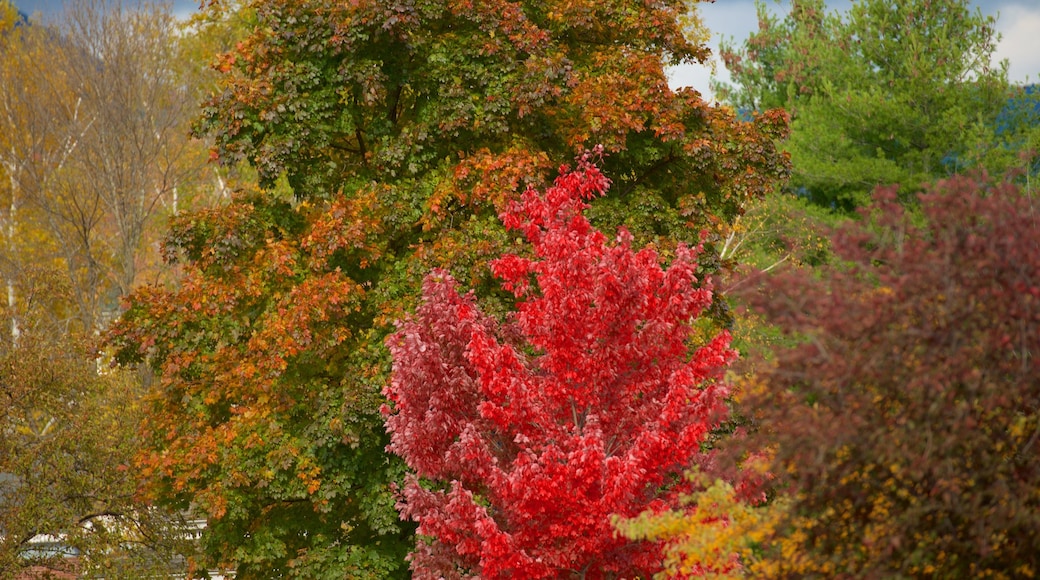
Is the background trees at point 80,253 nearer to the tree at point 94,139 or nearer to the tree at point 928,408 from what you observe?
the tree at point 94,139

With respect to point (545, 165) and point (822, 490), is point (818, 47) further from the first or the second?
point (822, 490)

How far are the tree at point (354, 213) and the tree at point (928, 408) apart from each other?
9.30 metres

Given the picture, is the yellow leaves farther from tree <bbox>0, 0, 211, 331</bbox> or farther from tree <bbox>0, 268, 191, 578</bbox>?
tree <bbox>0, 0, 211, 331</bbox>

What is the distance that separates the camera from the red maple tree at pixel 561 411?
13.5 meters

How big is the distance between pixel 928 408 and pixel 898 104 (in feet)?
81.8

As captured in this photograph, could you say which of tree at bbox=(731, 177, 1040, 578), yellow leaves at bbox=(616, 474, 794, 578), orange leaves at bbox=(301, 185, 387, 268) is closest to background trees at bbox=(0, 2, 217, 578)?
orange leaves at bbox=(301, 185, 387, 268)

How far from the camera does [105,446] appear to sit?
2077 cm

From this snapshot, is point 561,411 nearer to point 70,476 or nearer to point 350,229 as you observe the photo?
point 350,229

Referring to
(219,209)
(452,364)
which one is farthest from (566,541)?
(219,209)

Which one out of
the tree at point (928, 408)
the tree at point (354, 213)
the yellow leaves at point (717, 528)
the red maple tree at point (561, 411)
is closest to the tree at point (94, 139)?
the tree at point (354, 213)

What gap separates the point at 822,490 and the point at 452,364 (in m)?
6.67

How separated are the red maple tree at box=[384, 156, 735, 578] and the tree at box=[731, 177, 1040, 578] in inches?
155

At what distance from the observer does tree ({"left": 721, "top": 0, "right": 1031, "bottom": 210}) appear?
3170 centimetres

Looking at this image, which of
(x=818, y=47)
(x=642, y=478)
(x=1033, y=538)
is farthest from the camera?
(x=818, y=47)
